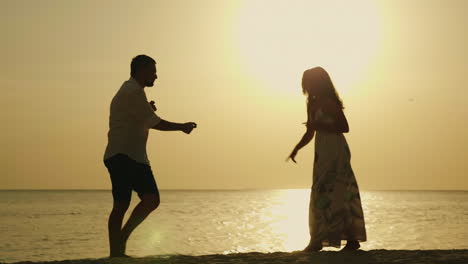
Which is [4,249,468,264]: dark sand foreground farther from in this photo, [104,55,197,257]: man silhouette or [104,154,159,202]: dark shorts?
[104,154,159,202]: dark shorts

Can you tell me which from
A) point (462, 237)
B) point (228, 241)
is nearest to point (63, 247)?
point (228, 241)

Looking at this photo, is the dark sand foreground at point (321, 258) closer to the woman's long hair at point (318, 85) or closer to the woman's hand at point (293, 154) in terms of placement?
the woman's hand at point (293, 154)

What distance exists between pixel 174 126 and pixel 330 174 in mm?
2009

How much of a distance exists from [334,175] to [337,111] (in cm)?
80

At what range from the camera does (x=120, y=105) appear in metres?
8.90

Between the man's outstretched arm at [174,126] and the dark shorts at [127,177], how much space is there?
541 mm

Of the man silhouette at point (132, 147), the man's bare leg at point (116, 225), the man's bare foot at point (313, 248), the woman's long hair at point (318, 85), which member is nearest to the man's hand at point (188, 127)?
the man silhouette at point (132, 147)

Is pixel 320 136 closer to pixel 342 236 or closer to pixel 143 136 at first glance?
pixel 342 236

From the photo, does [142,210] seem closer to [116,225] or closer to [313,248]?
[116,225]

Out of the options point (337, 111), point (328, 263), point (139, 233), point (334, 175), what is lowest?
point (139, 233)

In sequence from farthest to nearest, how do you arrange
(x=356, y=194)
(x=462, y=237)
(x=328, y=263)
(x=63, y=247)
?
1. (x=462, y=237)
2. (x=63, y=247)
3. (x=356, y=194)
4. (x=328, y=263)

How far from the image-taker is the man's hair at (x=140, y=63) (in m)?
9.02

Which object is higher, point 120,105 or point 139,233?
point 120,105

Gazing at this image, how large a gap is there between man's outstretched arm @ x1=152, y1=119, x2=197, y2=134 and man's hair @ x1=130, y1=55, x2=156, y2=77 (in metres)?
0.68
